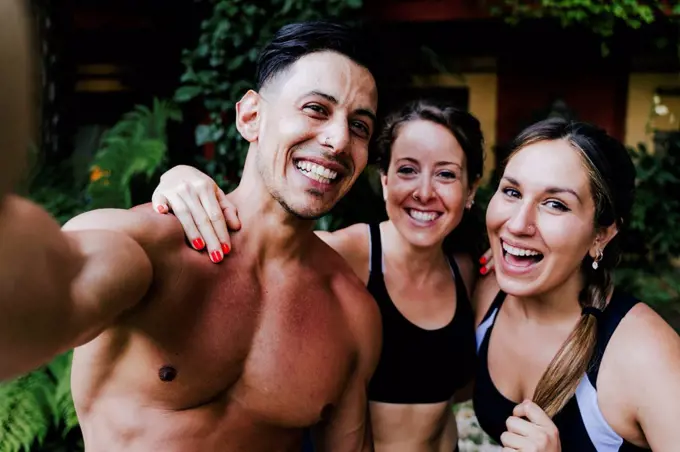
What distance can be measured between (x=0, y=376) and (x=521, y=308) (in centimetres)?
190

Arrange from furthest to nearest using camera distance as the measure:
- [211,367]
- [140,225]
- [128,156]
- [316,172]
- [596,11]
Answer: [596,11] < [128,156] < [316,172] < [211,367] < [140,225]

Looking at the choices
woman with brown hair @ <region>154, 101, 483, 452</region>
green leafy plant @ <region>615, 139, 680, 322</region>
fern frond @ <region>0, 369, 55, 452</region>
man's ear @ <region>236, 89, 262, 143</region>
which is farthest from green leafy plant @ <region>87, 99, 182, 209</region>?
green leafy plant @ <region>615, 139, 680, 322</region>

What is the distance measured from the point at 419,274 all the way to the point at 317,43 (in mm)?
1201

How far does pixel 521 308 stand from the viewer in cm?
246

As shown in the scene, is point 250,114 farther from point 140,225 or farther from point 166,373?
point 166,373

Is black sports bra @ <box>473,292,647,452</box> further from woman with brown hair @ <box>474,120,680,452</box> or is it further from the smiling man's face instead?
the smiling man's face

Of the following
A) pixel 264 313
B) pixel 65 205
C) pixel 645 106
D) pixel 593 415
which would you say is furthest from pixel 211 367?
pixel 645 106

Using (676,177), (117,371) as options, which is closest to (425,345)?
(117,371)

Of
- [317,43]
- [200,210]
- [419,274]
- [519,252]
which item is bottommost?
[419,274]

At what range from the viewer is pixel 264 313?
1.89 m

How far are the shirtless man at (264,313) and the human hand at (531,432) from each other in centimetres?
51

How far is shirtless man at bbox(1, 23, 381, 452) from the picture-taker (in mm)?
1701

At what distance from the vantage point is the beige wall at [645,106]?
212 inches

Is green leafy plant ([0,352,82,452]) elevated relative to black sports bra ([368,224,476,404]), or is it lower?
lower
